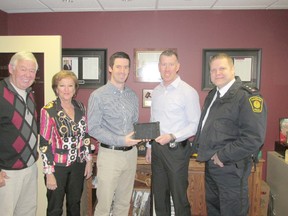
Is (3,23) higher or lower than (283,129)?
higher

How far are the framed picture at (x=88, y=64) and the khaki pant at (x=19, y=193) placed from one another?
1.38 metres

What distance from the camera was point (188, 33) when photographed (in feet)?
9.53

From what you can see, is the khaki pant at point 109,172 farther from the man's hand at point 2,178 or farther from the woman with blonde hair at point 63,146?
the man's hand at point 2,178

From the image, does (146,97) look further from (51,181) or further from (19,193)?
(19,193)

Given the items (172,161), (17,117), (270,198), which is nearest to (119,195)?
(172,161)

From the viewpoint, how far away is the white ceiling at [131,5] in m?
2.62

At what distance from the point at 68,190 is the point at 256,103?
1560mm

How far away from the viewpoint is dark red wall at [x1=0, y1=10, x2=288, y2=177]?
2.87 metres

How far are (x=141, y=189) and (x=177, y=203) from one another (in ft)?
2.57

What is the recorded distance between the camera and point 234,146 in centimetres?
168

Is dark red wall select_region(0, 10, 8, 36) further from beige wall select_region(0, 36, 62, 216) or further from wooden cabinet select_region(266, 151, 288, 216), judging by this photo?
wooden cabinet select_region(266, 151, 288, 216)

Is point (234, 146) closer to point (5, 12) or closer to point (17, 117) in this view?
point (17, 117)

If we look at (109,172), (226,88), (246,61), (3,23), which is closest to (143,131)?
(109,172)

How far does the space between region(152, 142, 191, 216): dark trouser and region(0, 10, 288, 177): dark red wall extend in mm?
1163
